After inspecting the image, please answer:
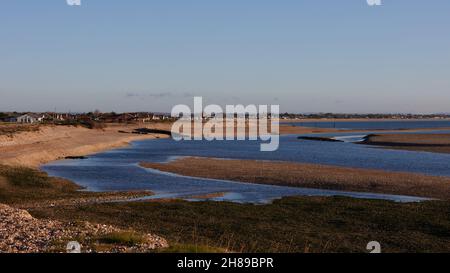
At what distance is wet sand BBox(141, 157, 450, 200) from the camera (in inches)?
1307

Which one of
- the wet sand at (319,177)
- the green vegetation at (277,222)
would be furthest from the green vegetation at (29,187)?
the wet sand at (319,177)

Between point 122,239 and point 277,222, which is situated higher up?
point 122,239

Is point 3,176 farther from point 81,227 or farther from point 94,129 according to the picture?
point 94,129

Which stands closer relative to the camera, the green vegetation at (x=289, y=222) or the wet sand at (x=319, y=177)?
the green vegetation at (x=289, y=222)

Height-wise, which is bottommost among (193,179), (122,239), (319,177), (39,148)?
(193,179)

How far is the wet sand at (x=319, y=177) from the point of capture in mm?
33188

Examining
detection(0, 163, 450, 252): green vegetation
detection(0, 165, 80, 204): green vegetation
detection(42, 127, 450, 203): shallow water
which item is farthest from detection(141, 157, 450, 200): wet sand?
detection(0, 165, 80, 204): green vegetation

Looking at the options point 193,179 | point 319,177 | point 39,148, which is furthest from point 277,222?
point 39,148

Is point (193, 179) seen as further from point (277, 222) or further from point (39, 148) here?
point (39, 148)

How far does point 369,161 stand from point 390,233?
34485 millimetres

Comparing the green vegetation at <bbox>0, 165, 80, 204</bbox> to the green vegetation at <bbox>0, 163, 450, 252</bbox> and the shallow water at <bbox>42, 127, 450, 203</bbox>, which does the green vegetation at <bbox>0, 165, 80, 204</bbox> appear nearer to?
the green vegetation at <bbox>0, 163, 450, 252</bbox>

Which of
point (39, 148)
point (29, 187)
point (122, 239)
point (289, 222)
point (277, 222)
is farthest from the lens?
point (39, 148)

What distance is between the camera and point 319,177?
3859cm

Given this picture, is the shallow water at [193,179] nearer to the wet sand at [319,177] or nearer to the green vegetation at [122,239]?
the wet sand at [319,177]
